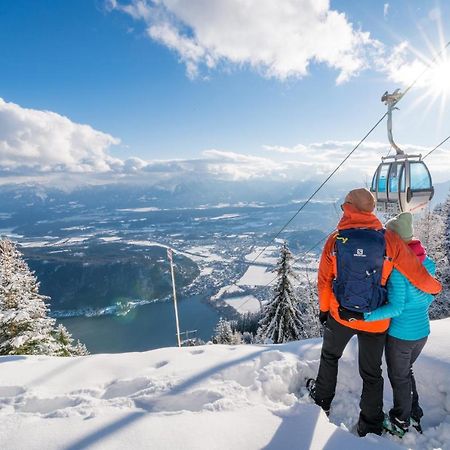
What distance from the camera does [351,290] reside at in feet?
9.23

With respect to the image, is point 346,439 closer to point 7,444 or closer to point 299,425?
point 299,425

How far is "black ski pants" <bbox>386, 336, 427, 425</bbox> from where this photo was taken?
121 inches

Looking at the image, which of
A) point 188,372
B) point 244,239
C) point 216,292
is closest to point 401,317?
point 188,372

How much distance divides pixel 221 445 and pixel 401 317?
2089mm

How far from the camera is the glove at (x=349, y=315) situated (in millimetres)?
2869

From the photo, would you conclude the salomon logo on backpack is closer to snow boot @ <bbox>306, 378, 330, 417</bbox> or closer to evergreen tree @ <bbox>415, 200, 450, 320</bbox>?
snow boot @ <bbox>306, 378, 330, 417</bbox>

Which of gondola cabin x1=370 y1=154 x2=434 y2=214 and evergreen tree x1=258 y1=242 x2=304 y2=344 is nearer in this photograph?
gondola cabin x1=370 y1=154 x2=434 y2=214

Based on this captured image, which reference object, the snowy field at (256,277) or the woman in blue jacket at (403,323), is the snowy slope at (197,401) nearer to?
the woman in blue jacket at (403,323)

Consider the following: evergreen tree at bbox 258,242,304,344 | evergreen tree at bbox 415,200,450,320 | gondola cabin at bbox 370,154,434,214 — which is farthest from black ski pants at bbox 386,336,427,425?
evergreen tree at bbox 415,200,450,320

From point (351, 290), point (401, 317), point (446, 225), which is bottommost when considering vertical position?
point (446, 225)

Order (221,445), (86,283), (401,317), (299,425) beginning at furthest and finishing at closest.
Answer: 1. (86,283)
2. (401,317)
3. (299,425)
4. (221,445)

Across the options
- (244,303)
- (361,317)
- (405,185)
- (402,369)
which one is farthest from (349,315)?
(244,303)

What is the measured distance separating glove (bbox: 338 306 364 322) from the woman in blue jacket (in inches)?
2.4

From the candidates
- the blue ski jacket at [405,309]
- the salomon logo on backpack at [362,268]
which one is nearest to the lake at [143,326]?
the blue ski jacket at [405,309]
